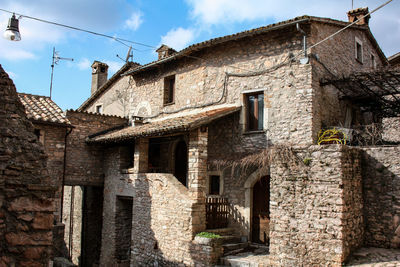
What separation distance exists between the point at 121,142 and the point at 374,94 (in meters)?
8.66

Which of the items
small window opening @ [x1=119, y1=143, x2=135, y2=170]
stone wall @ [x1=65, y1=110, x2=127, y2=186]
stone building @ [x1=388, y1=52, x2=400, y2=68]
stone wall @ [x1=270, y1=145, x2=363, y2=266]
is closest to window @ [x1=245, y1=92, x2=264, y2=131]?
stone wall @ [x1=270, y1=145, x2=363, y2=266]

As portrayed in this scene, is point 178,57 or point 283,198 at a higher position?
point 178,57

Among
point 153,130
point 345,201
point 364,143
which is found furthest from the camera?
point 153,130

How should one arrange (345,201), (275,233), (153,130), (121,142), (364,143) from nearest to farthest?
(345,201) → (275,233) → (364,143) → (153,130) → (121,142)

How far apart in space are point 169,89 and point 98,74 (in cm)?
927

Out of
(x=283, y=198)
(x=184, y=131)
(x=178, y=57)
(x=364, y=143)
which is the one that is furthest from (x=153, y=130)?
(x=364, y=143)

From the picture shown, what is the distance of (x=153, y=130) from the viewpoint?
437 inches

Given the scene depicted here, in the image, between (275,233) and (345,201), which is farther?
(275,233)

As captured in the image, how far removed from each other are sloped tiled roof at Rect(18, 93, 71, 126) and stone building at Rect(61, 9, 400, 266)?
2.59 ft

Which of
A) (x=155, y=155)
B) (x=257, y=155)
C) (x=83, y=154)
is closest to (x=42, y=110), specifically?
(x=83, y=154)

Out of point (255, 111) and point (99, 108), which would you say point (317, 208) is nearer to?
point (255, 111)

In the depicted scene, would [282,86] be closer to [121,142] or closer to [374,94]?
[374,94]

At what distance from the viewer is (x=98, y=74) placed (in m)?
22.4

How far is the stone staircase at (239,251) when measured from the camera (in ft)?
29.3
